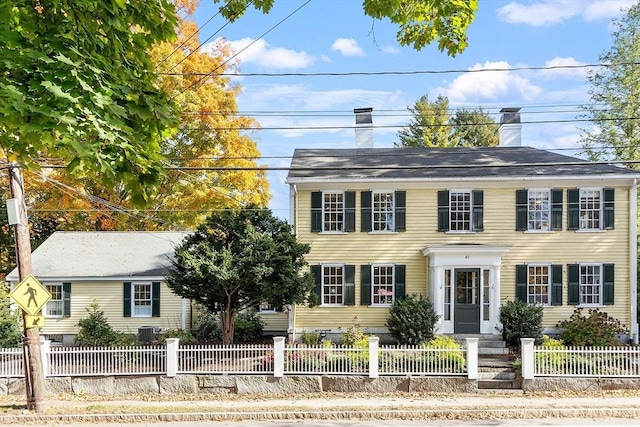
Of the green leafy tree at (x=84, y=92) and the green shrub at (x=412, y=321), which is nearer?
the green leafy tree at (x=84, y=92)

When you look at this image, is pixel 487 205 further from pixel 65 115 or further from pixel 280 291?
pixel 65 115

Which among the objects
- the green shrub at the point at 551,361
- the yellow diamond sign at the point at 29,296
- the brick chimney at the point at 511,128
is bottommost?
the green shrub at the point at 551,361

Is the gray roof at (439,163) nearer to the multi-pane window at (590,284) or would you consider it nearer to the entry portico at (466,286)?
the entry portico at (466,286)

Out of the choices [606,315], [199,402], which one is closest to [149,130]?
[199,402]

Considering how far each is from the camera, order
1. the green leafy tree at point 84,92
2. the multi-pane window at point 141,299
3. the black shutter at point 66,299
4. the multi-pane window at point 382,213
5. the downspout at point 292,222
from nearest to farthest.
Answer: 1. the green leafy tree at point 84,92
2. the downspout at point 292,222
3. the multi-pane window at point 382,213
4. the black shutter at point 66,299
5. the multi-pane window at point 141,299

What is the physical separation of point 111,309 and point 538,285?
16166 mm

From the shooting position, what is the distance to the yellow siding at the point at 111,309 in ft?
87.0

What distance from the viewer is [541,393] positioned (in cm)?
1769

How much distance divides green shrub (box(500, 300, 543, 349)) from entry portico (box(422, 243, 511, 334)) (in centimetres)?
41

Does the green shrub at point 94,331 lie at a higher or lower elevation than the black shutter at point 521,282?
lower

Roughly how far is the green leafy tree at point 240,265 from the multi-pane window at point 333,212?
111 inches

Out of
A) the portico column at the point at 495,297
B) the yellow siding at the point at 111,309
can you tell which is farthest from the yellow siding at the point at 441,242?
the yellow siding at the point at 111,309

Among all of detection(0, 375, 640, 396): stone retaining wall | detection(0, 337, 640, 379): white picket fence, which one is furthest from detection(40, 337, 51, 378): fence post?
detection(0, 375, 640, 396): stone retaining wall

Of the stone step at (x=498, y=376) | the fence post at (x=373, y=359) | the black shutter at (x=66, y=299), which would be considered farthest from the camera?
Answer: the black shutter at (x=66, y=299)
